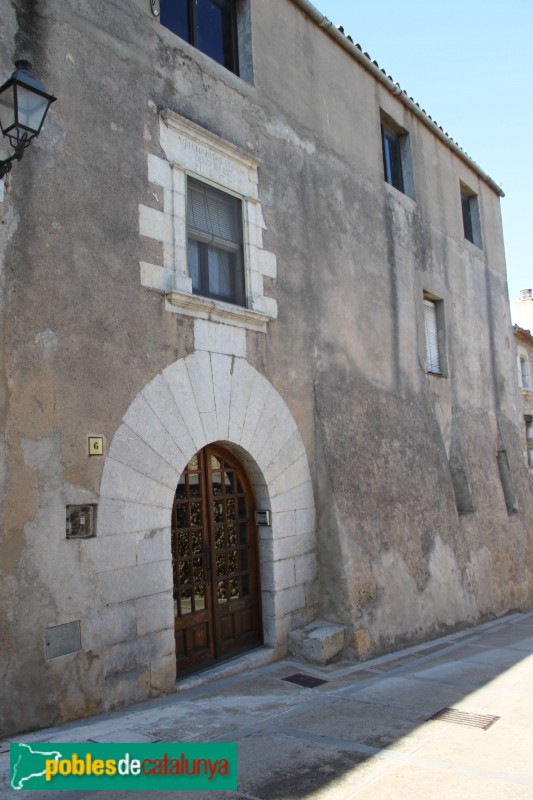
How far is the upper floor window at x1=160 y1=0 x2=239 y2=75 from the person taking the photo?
6361 millimetres

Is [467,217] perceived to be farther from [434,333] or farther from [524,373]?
[524,373]

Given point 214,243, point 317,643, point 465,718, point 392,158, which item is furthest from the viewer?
point 392,158

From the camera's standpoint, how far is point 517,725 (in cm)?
442

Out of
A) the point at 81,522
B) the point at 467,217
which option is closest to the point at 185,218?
the point at 81,522

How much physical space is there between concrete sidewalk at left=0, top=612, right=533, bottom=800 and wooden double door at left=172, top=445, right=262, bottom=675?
0.36 metres

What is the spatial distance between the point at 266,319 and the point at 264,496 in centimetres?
176

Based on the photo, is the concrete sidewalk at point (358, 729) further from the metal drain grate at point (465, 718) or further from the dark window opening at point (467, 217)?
the dark window opening at point (467, 217)

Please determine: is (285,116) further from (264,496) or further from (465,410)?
(465,410)

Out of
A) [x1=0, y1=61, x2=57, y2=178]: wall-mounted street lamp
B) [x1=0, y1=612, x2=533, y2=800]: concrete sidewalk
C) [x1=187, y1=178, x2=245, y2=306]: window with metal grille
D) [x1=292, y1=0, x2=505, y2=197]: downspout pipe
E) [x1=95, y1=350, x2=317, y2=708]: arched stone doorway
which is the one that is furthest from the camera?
[x1=292, y1=0, x2=505, y2=197]: downspout pipe

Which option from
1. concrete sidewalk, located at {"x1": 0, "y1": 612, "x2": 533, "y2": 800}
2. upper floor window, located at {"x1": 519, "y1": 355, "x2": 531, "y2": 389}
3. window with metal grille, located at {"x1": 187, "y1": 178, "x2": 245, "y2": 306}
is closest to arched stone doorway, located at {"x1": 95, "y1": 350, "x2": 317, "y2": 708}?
concrete sidewalk, located at {"x1": 0, "y1": 612, "x2": 533, "y2": 800}

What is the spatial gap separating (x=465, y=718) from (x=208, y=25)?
22.3ft

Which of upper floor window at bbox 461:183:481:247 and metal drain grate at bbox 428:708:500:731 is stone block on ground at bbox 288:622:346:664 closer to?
metal drain grate at bbox 428:708:500:731

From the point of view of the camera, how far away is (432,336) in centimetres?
1030

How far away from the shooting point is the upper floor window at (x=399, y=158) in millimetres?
9883
